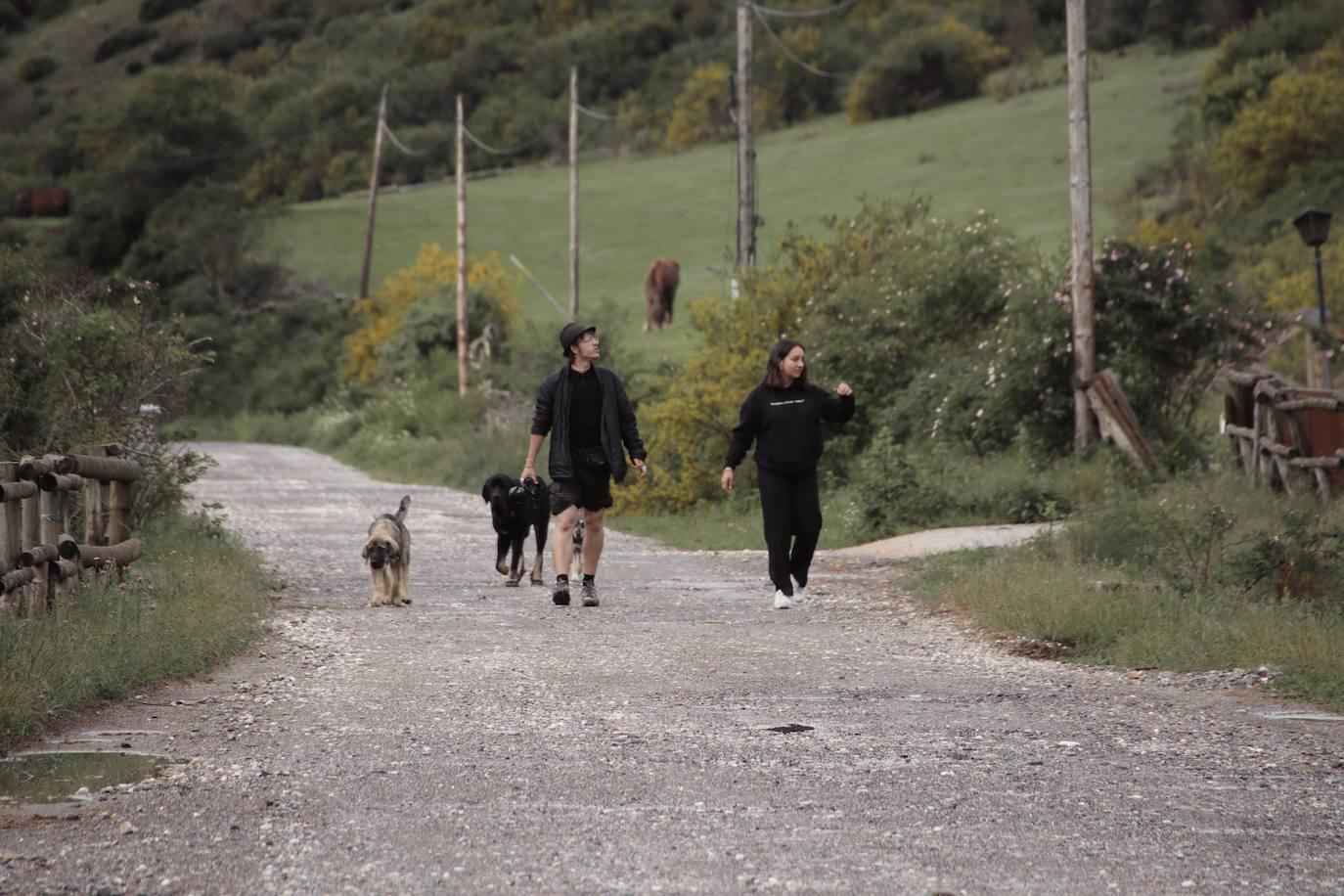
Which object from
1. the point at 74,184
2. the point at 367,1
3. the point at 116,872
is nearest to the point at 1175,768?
the point at 116,872

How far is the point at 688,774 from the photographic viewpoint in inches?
274

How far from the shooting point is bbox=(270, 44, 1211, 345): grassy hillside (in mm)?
59750

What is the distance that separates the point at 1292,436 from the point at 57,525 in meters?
12.1

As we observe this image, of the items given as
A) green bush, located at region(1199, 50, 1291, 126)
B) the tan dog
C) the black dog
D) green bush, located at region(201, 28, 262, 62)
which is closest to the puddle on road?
the tan dog

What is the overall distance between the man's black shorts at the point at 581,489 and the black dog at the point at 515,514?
1341 millimetres

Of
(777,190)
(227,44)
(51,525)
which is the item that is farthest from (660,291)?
(227,44)

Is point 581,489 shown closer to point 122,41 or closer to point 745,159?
point 745,159

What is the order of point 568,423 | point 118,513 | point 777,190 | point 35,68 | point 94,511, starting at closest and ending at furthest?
point 94,511, point 118,513, point 568,423, point 777,190, point 35,68

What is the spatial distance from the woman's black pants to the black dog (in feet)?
7.63

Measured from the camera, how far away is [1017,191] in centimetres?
6012

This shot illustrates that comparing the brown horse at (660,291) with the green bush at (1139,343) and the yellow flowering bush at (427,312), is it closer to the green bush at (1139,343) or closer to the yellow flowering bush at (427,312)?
the yellow flowering bush at (427,312)

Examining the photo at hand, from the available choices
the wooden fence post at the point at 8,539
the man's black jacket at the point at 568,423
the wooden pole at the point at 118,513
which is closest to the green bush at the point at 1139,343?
the man's black jacket at the point at 568,423

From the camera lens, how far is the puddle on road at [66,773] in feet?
21.9

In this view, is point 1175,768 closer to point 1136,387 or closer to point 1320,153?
point 1136,387
